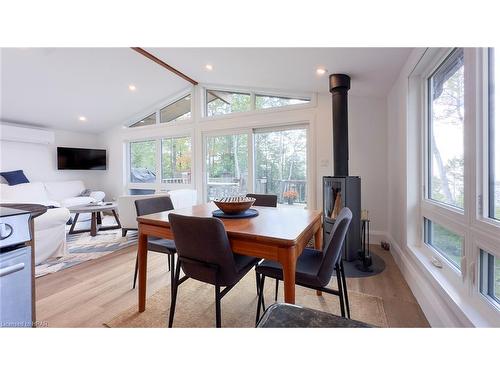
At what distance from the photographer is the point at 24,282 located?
994 millimetres

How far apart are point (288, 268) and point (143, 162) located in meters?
5.47

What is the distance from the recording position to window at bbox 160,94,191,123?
4.97 m

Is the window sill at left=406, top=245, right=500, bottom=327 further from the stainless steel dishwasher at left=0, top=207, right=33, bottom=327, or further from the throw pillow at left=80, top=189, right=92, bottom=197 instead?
the throw pillow at left=80, top=189, right=92, bottom=197

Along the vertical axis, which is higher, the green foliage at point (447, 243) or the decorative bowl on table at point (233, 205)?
the decorative bowl on table at point (233, 205)

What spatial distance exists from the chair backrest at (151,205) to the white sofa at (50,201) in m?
1.41

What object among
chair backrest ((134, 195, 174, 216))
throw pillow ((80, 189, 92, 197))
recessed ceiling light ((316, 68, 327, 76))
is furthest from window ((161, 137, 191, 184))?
recessed ceiling light ((316, 68, 327, 76))

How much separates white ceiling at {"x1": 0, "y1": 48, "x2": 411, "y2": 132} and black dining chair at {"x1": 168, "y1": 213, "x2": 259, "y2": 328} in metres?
2.18

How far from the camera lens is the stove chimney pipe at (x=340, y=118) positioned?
8.97 ft

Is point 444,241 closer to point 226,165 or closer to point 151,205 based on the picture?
point 151,205

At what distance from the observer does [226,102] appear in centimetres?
448

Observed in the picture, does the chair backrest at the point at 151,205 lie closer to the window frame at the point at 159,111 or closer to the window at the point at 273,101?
the window at the point at 273,101

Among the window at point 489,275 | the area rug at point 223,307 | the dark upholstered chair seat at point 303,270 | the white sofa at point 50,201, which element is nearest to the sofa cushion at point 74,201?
the white sofa at point 50,201

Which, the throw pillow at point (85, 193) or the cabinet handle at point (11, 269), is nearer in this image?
the cabinet handle at point (11, 269)
